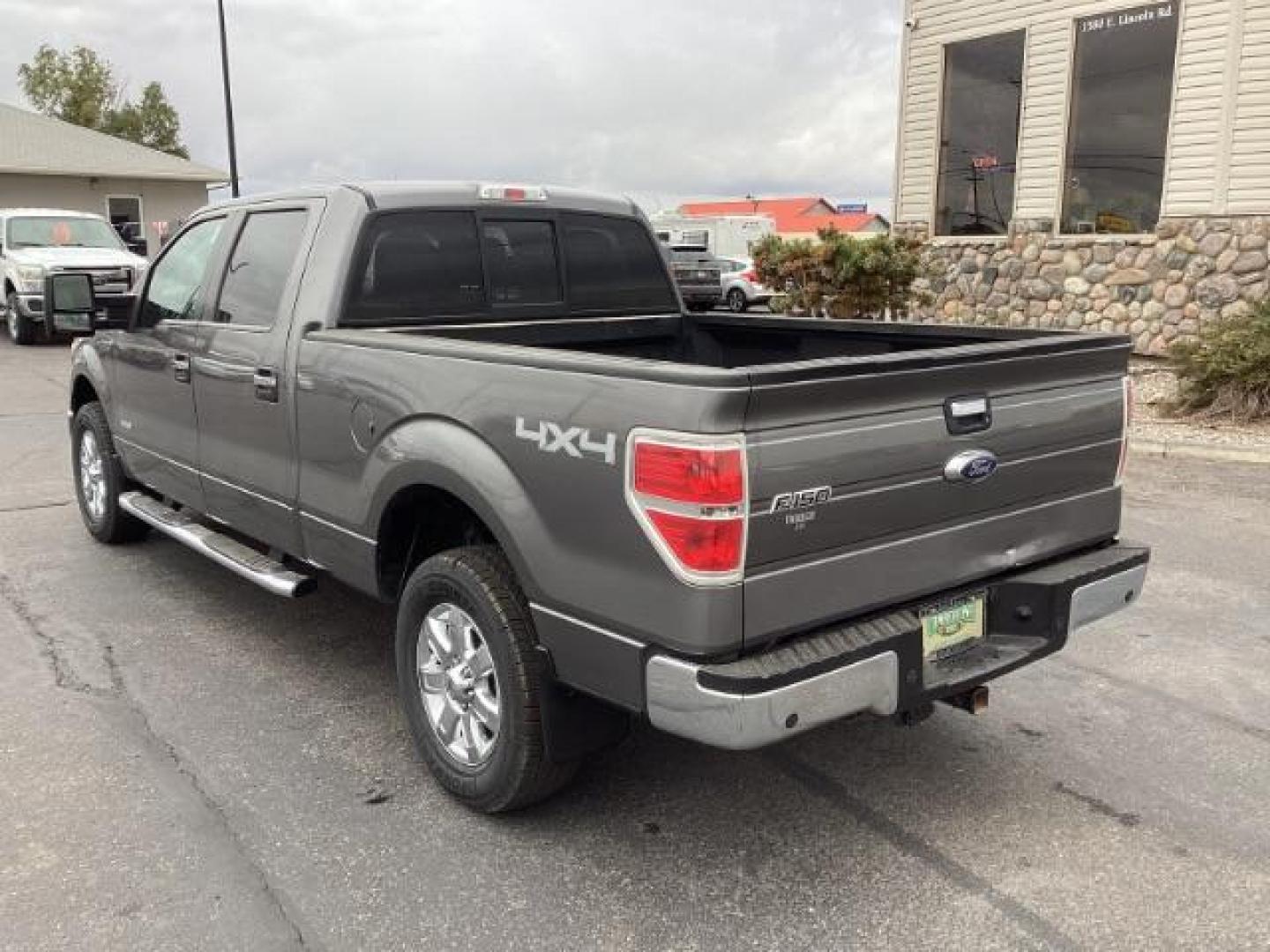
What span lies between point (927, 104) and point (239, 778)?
46.0ft

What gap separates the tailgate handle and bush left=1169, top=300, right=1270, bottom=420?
25.3 feet

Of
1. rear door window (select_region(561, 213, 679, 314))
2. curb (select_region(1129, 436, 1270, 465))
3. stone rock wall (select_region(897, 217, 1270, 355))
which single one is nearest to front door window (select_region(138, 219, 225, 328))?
rear door window (select_region(561, 213, 679, 314))

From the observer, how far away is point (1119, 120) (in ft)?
43.0

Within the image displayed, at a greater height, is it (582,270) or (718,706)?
(582,270)

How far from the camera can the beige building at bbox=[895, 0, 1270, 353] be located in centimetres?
1188

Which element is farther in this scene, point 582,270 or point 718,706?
point 582,270

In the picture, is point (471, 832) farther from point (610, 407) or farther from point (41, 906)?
point (610, 407)

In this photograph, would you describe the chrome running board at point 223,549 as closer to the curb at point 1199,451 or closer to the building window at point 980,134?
the curb at point 1199,451

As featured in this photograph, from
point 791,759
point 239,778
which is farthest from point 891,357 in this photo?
point 239,778

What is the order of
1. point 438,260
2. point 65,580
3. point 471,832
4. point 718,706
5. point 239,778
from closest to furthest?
point 718,706 < point 471,832 < point 239,778 < point 438,260 < point 65,580

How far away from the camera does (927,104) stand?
1518 centimetres

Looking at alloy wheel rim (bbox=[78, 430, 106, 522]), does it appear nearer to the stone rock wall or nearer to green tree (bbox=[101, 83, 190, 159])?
the stone rock wall

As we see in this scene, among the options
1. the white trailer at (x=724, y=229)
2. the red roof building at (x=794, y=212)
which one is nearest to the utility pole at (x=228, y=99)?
the white trailer at (x=724, y=229)

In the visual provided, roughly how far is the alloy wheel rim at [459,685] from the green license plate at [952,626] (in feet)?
3.99
